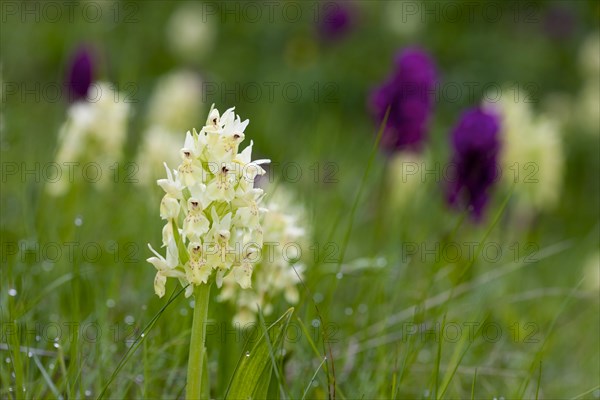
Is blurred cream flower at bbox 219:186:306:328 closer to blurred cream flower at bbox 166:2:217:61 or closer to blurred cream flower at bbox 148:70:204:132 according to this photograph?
blurred cream flower at bbox 148:70:204:132

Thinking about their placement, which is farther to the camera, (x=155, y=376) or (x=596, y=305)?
(x=596, y=305)

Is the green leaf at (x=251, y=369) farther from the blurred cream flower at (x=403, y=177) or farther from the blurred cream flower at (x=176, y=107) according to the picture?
the blurred cream flower at (x=176, y=107)

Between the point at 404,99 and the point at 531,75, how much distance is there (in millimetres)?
3956

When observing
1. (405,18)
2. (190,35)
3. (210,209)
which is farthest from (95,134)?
(405,18)

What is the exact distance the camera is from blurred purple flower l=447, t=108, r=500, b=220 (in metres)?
3.88

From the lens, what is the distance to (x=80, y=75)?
16.1ft

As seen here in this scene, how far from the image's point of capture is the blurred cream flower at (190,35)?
27.4 ft

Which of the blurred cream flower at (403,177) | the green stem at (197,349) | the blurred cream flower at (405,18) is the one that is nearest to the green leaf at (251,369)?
the green stem at (197,349)

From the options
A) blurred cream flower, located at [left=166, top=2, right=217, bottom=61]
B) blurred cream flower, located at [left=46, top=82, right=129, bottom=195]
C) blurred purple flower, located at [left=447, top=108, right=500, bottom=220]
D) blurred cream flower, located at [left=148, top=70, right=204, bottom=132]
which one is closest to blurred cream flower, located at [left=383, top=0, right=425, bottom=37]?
blurred cream flower, located at [left=166, top=2, right=217, bottom=61]

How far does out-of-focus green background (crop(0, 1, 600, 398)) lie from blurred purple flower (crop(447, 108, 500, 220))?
159 mm

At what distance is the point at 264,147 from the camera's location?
5789 mm

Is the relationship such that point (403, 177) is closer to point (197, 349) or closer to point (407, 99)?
point (407, 99)

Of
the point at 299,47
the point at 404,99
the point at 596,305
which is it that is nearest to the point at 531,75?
the point at 299,47

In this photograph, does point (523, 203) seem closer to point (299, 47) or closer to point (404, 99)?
point (404, 99)
